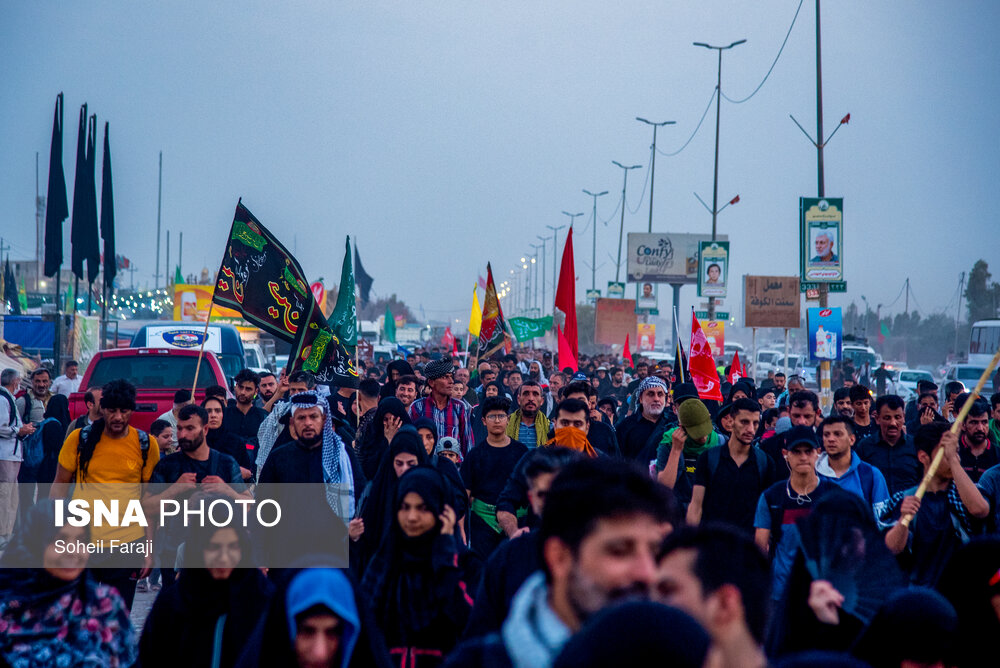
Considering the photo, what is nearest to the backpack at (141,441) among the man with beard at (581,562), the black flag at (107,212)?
the man with beard at (581,562)

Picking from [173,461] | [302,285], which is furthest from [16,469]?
[173,461]

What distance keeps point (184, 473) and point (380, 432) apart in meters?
1.70

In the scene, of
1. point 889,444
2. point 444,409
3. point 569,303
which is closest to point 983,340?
point 569,303

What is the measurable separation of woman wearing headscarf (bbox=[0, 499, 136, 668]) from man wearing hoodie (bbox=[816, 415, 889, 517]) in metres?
3.69

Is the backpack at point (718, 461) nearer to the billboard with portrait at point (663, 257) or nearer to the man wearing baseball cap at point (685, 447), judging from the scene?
the man wearing baseball cap at point (685, 447)

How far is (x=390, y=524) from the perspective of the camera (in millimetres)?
4652

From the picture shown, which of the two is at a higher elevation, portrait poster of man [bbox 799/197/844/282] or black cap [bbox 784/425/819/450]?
portrait poster of man [bbox 799/197/844/282]

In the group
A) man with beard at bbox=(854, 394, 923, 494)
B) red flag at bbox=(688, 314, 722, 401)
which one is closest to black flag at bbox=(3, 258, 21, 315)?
red flag at bbox=(688, 314, 722, 401)

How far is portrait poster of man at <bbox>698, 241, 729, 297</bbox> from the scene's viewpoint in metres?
34.0

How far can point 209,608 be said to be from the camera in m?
4.15

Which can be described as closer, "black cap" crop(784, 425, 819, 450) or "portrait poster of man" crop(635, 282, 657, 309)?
"black cap" crop(784, 425, 819, 450)

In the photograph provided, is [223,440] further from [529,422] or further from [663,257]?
[663,257]

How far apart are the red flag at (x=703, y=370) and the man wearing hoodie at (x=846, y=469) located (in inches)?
256

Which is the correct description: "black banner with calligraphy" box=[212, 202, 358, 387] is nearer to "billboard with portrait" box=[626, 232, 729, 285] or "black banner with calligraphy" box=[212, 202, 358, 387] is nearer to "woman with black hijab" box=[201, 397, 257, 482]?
"woman with black hijab" box=[201, 397, 257, 482]
